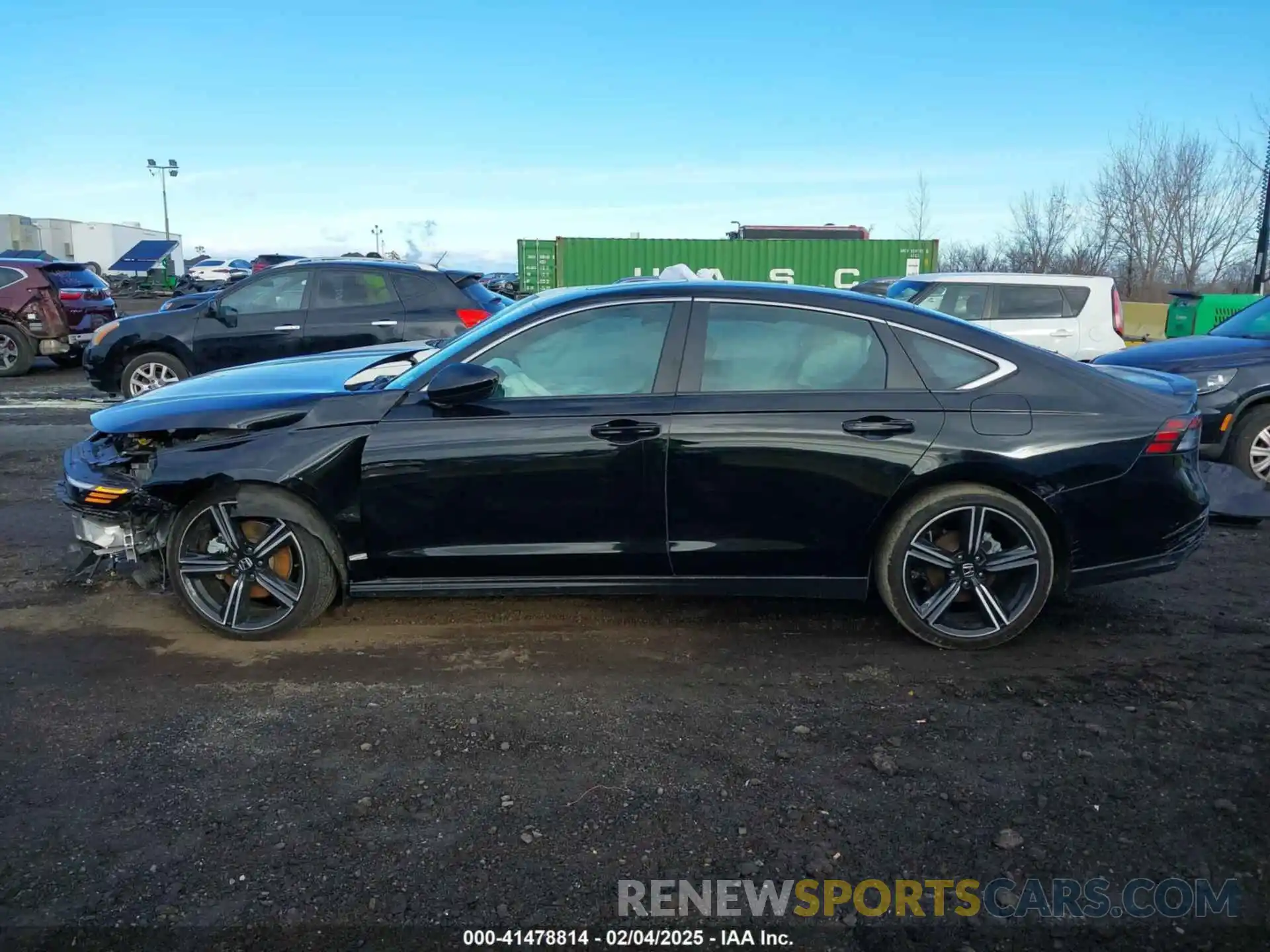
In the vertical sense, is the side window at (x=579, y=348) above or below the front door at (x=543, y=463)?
above

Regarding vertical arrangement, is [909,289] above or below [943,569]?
above

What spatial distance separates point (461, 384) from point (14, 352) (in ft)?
44.6

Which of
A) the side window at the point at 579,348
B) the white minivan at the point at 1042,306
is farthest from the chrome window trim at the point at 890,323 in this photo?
the white minivan at the point at 1042,306

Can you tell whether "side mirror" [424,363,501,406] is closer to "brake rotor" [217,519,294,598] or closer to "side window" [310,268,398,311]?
"brake rotor" [217,519,294,598]

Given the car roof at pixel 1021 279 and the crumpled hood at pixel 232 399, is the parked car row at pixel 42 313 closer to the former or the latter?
the crumpled hood at pixel 232 399

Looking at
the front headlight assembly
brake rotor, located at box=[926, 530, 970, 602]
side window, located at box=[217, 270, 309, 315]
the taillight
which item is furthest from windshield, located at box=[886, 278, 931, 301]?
brake rotor, located at box=[926, 530, 970, 602]

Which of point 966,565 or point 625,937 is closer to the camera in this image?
point 625,937

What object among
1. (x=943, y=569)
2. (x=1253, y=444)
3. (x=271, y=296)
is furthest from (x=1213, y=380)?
(x=271, y=296)

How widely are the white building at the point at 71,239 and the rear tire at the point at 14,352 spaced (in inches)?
1811

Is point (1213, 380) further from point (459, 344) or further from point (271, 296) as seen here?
point (271, 296)

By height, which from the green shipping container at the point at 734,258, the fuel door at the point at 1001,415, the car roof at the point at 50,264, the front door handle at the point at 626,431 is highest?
the green shipping container at the point at 734,258

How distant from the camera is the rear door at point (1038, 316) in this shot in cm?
1141

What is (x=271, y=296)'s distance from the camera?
987 cm

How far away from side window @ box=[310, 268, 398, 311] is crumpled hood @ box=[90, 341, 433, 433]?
15.5ft
